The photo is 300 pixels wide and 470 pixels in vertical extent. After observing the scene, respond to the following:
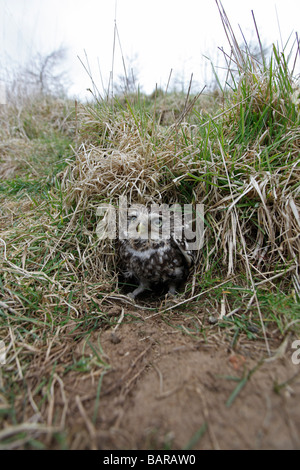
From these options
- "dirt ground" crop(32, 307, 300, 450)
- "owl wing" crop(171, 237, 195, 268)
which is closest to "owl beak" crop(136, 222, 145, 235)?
"owl wing" crop(171, 237, 195, 268)

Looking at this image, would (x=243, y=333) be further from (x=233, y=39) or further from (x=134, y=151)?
(x=233, y=39)

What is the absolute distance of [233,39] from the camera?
6.61 ft

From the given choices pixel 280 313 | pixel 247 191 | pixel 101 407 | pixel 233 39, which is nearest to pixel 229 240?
pixel 247 191

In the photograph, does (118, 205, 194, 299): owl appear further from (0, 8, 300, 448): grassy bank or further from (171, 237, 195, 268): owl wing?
(0, 8, 300, 448): grassy bank

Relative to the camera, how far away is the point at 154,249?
1841 mm

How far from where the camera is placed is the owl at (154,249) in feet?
6.01

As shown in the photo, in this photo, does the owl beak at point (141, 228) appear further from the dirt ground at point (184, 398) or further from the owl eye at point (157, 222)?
the dirt ground at point (184, 398)

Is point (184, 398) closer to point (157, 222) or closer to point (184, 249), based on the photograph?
point (184, 249)

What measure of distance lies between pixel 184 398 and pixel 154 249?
1014 mm

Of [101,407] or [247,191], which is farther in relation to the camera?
[247,191]

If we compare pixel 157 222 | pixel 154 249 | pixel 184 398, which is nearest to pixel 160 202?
pixel 157 222

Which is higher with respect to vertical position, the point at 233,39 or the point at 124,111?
the point at 233,39

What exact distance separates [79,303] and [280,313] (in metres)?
1.20

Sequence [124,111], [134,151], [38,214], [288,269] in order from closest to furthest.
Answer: [288,269], [134,151], [38,214], [124,111]
